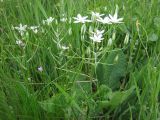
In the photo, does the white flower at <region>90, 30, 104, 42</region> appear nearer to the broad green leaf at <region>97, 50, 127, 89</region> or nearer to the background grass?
the background grass

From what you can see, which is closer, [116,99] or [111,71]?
[116,99]

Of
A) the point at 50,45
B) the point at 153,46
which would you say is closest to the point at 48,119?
the point at 50,45

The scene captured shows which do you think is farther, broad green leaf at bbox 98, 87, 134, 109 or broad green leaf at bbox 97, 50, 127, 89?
broad green leaf at bbox 97, 50, 127, 89

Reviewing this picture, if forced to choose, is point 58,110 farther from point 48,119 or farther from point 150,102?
point 150,102

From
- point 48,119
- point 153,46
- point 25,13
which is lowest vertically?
point 48,119

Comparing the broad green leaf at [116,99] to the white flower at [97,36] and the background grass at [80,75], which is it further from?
the white flower at [97,36]

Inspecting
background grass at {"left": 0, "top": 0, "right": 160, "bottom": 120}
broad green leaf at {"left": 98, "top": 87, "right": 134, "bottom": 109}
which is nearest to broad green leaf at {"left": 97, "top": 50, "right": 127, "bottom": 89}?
background grass at {"left": 0, "top": 0, "right": 160, "bottom": 120}

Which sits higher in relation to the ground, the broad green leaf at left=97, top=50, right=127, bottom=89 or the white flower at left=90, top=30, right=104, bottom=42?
the white flower at left=90, top=30, right=104, bottom=42

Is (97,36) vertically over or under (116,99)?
over
